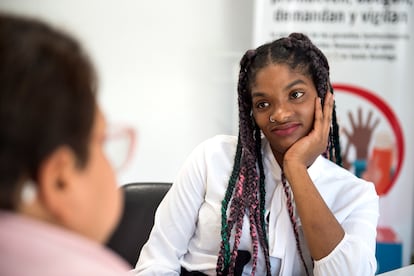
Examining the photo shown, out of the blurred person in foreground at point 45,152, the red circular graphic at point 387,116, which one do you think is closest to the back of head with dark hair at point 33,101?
the blurred person in foreground at point 45,152

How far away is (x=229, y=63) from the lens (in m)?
2.95

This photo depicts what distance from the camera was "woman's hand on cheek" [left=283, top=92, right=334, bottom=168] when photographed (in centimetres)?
137

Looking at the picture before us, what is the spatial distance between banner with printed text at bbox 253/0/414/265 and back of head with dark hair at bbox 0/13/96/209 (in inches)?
86.3

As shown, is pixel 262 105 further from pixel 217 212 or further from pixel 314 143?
pixel 217 212

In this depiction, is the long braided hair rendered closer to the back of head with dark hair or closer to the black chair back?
the black chair back

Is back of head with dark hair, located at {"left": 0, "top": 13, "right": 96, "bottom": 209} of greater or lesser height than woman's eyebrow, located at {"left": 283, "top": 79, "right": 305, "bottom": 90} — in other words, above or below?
above

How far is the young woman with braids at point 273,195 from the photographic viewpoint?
50.9 inches

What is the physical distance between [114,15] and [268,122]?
186cm

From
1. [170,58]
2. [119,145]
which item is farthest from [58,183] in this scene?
[170,58]

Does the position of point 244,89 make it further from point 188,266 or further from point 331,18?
point 331,18

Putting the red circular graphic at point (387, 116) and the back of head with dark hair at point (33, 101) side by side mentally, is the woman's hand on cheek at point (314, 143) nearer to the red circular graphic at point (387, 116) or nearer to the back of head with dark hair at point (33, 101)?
the back of head with dark hair at point (33, 101)

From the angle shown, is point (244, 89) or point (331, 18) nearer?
point (244, 89)

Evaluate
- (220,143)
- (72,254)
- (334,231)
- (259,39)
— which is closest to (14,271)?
(72,254)

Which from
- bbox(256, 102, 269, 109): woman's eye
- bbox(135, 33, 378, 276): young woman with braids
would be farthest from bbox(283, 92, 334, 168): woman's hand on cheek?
bbox(256, 102, 269, 109): woman's eye
